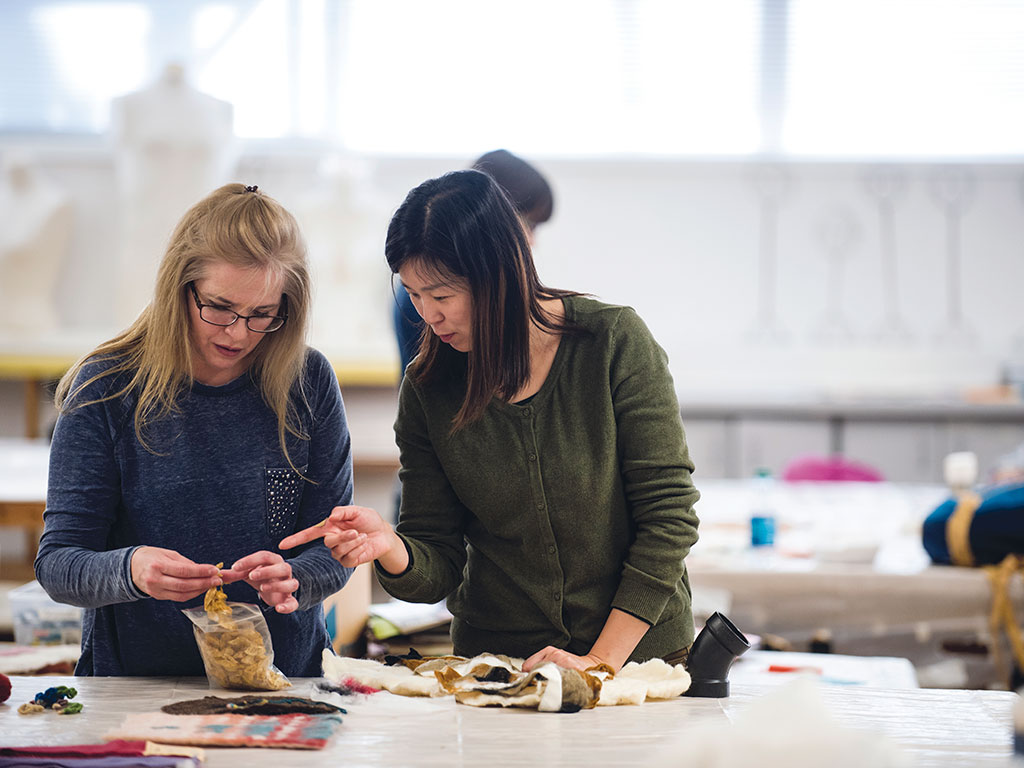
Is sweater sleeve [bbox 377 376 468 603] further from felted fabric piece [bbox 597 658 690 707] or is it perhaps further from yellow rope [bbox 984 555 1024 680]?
yellow rope [bbox 984 555 1024 680]

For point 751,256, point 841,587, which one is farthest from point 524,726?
point 751,256

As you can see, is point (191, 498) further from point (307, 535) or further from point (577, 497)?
point (577, 497)

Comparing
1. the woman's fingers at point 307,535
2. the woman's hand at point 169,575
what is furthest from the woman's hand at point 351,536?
the woman's hand at point 169,575

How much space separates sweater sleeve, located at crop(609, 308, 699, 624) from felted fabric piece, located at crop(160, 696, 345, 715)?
41 cm

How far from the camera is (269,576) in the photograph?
135 centimetres

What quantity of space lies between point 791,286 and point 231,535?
4706mm

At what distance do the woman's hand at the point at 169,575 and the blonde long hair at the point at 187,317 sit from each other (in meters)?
0.22

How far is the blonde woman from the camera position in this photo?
145 centimetres

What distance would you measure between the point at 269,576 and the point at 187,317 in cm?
39

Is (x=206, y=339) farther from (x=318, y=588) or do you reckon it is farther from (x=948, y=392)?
(x=948, y=392)

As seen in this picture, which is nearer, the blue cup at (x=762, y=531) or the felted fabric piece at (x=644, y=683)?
the felted fabric piece at (x=644, y=683)

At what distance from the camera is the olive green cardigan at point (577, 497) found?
1.46m

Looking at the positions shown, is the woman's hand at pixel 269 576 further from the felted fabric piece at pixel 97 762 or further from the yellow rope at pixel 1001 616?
the yellow rope at pixel 1001 616

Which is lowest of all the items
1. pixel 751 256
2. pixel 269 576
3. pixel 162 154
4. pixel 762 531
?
pixel 762 531
